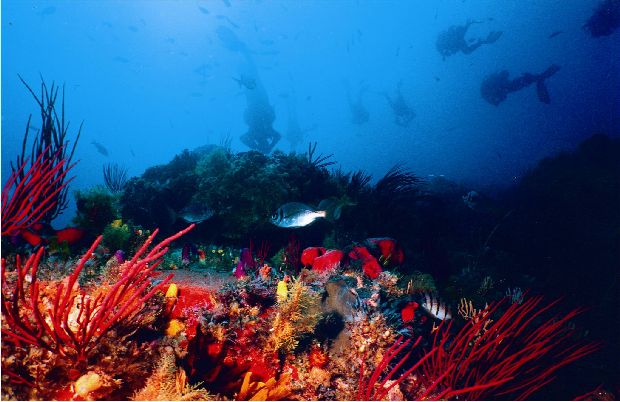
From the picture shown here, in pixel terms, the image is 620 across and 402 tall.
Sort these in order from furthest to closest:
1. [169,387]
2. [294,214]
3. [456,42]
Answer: [456,42] → [294,214] → [169,387]

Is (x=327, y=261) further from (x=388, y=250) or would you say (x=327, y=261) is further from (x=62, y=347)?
(x=62, y=347)

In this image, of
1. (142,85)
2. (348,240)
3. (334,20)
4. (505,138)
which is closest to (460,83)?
(505,138)

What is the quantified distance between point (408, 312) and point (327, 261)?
5.10 feet

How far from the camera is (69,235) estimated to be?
15.3ft

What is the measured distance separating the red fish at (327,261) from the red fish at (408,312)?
1.31 meters

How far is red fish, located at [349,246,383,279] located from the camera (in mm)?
5117

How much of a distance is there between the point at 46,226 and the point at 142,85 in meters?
141

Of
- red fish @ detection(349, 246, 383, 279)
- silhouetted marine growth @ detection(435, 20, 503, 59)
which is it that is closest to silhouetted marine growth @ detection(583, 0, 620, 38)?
silhouetted marine growth @ detection(435, 20, 503, 59)

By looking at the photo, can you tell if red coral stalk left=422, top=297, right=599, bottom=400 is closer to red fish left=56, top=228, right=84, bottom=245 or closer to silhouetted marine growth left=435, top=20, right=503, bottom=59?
red fish left=56, top=228, right=84, bottom=245

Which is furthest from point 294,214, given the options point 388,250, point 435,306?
point 435,306

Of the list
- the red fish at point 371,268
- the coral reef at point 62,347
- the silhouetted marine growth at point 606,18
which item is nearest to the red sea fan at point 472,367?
the red fish at point 371,268

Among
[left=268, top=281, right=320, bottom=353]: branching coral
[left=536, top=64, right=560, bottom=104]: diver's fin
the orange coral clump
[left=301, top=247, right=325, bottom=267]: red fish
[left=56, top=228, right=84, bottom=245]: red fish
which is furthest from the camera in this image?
[left=536, top=64, right=560, bottom=104]: diver's fin

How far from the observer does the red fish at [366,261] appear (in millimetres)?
5117

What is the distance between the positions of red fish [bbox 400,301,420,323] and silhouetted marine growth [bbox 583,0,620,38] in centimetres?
3093
